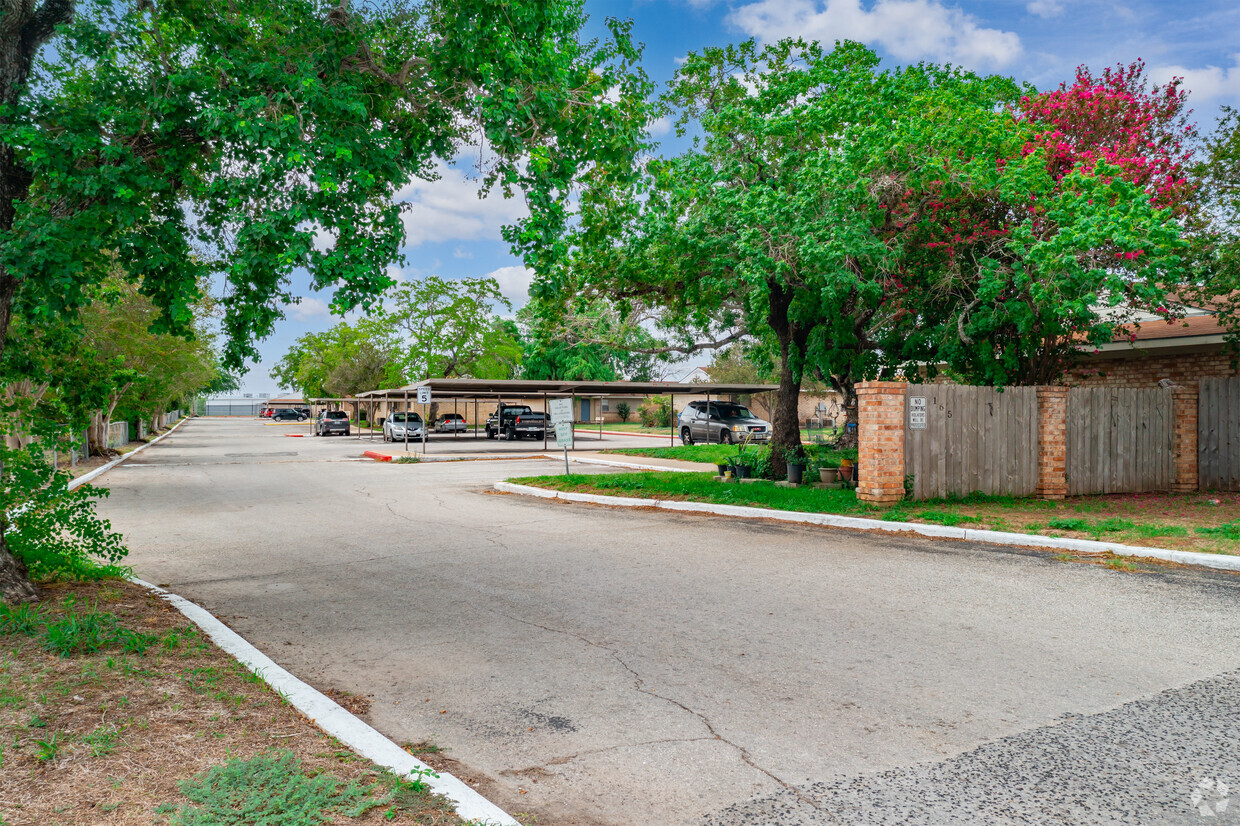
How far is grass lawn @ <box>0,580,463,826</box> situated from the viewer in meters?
3.20

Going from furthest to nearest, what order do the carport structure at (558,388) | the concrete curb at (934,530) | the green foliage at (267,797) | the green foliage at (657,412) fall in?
the green foliage at (657,412)
the carport structure at (558,388)
the concrete curb at (934,530)
the green foliage at (267,797)

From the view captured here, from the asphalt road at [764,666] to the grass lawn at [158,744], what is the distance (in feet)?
1.69

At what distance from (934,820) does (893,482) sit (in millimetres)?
9669

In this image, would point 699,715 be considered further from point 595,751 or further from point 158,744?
point 158,744

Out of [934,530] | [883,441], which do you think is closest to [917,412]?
[883,441]

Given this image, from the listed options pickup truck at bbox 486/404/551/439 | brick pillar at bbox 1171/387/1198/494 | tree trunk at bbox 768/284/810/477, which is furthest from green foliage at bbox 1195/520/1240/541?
pickup truck at bbox 486/404/551/439

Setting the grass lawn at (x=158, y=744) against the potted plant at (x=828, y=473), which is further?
the potted plant at (x=828, y=473)

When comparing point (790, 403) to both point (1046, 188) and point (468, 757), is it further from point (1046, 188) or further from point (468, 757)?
point (468, 757)

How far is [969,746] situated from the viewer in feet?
13.1

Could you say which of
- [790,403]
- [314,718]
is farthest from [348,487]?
[314,718]

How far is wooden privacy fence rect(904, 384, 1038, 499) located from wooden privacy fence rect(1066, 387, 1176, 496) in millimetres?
857

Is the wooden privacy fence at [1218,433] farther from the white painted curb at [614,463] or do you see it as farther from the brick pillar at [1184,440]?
the white painted curb at [614,463]

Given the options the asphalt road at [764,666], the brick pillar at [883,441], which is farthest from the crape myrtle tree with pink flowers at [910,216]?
the asphalt road at [764,666]

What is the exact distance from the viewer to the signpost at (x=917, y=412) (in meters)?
12.6
